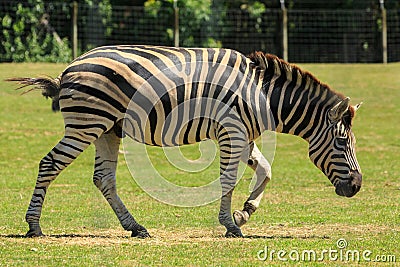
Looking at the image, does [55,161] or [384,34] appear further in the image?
[384,34]

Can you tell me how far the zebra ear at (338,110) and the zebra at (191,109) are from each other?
0.01m

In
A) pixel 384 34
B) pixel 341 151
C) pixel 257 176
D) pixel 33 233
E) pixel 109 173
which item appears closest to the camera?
pixel 33 233

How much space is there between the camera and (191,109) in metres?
11.7

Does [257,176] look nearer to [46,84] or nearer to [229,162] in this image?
[229,162]

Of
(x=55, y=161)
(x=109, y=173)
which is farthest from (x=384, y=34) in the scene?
(x=55, y=161)

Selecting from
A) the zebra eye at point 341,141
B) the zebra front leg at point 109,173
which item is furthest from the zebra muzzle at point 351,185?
the zebra front leg at point 109,173

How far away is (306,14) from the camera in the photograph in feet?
115

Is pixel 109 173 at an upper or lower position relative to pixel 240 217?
upper

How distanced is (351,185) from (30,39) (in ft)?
75.3

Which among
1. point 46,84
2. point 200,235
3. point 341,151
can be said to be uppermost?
point 46,84

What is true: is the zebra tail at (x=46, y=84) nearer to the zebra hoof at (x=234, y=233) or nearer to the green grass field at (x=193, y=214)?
the green grass field at (x=193, y=214)

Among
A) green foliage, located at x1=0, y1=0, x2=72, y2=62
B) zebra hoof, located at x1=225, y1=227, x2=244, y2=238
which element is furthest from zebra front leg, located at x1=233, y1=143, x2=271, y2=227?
green foliage, located at x1=0, y1=0, x2=72, y2=62

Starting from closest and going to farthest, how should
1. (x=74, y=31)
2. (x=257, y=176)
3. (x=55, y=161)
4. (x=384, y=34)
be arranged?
(x=55, y=161)
(x=257, y=176)
(x=74, y=31)
(x=384, y=34)

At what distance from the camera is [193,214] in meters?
14.0
